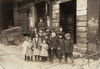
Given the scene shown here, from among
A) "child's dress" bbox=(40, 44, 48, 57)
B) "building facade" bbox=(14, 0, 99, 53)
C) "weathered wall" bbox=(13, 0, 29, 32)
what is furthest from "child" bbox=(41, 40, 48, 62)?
"weathered wall" bbox=(13, 0, 29, 32)

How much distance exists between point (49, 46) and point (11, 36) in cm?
585

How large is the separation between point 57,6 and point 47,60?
3716mm

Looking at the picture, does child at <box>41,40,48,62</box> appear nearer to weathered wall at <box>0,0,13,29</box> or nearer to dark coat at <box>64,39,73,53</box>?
dark coat at <box>64,39,73,53</box>

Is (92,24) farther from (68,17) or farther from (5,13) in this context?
(5,13)

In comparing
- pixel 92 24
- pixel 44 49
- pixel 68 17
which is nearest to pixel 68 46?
pixel 44 49

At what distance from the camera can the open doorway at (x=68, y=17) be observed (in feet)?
26.0

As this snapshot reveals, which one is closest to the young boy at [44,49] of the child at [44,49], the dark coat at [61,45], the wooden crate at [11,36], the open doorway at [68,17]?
the child at [44,49]

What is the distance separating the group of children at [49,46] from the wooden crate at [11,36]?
485 centimetres

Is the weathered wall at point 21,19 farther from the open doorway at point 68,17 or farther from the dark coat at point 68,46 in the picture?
the dark coat at point 68,46

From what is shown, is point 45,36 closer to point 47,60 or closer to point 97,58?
point 47,60

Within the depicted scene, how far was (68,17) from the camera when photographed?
27.0 feet

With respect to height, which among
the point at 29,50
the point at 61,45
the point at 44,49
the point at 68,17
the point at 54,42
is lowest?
the point at 29,50

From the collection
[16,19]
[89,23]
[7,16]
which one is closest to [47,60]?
[89,23]

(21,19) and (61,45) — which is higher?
(21,19)
